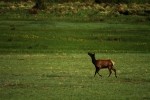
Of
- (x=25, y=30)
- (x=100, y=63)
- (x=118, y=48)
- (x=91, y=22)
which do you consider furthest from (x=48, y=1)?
(x=100, y=63)

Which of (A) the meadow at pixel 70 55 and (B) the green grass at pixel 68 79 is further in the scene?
(A) the meadow at pixel 70 55

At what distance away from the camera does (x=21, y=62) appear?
113 feet

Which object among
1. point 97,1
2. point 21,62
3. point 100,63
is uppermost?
point 100,63

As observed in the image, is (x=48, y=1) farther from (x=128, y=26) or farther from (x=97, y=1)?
(x=128, y=26)

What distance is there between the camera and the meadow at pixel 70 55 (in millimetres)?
23138

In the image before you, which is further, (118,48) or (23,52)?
(118,48)

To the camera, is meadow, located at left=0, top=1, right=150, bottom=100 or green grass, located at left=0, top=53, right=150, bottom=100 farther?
meadow, located at left=0, top=1, right=150, bottom=100

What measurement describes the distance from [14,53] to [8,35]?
7858 millimetres

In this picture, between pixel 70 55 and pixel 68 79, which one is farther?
pixel 70 55

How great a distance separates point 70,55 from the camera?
4041 cm

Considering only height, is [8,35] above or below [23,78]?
below

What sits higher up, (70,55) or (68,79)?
(68,79)

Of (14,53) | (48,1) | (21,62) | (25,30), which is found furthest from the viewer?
(48,1)

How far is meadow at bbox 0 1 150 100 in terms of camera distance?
75.9 ft
